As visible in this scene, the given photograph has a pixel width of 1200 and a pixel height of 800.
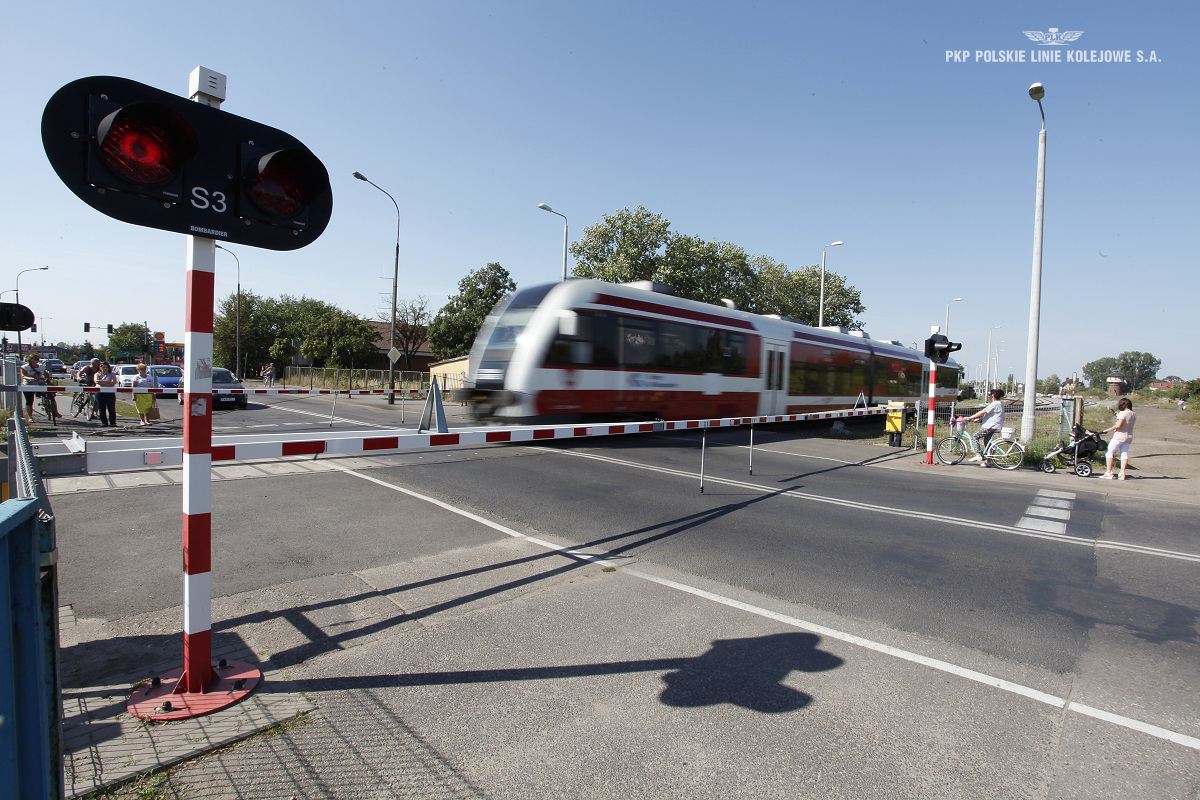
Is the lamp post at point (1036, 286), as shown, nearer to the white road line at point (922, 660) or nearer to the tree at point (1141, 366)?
the white road line at point (922, 660)

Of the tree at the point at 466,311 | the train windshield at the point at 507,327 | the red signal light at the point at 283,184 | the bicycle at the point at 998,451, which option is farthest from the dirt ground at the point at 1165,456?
the tree at the point at 466,311

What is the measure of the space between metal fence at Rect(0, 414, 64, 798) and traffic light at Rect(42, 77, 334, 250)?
164cm

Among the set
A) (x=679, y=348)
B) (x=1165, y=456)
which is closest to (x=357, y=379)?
(x=679, y=348)

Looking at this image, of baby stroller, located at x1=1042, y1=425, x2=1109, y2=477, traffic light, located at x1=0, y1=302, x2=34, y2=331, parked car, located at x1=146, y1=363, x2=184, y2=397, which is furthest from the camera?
parked car, located at x1=146, y1=363, x2=184, y2=397

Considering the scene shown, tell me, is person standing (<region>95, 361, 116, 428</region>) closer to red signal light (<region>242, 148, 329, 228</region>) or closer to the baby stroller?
red signal light (<region>242, 148, 329, 228</region>)

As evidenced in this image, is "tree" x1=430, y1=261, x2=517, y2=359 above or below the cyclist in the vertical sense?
above

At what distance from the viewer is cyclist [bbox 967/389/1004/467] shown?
1242 cm

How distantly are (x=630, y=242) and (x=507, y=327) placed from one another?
30272 millimetres

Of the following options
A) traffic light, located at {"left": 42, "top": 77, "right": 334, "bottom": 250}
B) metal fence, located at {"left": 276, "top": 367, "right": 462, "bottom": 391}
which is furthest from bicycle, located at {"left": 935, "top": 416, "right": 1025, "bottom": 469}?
metal fence, located at {"left": 276, "top": 367, "right": 462, "bottom": 391}

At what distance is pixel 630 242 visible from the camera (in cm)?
4072

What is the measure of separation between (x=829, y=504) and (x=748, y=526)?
196cm

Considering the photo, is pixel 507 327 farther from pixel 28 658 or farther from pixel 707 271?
pixel 707 271

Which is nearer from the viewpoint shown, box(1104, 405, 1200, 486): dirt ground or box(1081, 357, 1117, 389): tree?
box(1104, 405, 1200, 486): dirt ground

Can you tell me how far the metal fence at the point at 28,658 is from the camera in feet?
4.89
